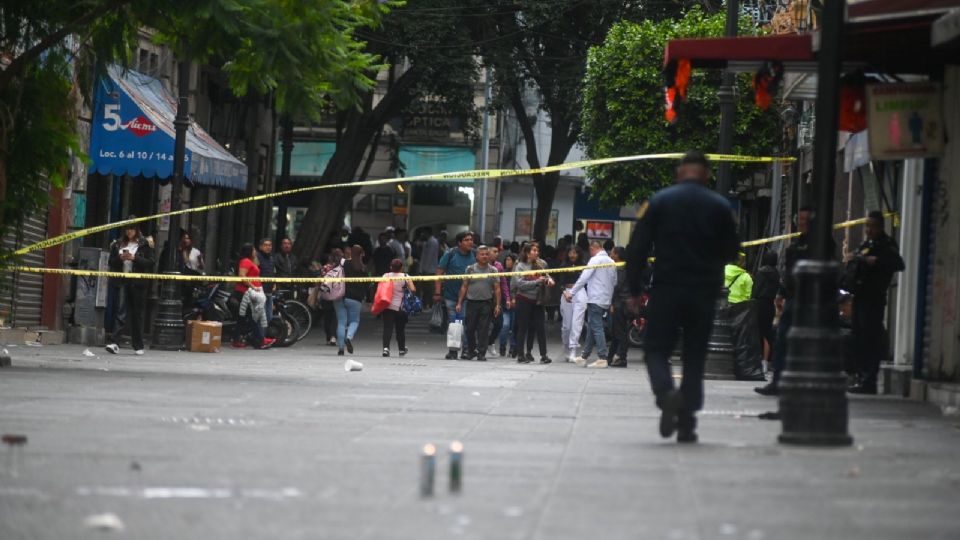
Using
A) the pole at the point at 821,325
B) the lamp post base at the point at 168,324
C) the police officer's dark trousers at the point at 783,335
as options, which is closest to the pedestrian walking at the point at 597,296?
the lamp post base at the point at 168,324

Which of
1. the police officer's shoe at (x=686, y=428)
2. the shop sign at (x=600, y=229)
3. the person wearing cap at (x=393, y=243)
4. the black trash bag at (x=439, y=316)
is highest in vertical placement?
the shop sign at (x=600, y=229)

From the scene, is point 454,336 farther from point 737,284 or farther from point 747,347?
point 747,347

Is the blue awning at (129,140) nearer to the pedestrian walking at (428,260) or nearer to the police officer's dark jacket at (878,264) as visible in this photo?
the police officer's dark jacket at (878,264)

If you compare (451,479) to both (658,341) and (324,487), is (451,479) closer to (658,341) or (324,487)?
(324,487)

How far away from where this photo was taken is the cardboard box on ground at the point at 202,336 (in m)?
24.8

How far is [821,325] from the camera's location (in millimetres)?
10258

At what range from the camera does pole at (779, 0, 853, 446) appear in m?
10.1

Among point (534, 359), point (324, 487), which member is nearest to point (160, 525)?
point (324, 487)

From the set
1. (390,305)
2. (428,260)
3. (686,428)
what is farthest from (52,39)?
(428,260)

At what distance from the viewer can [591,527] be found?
23.0 feet

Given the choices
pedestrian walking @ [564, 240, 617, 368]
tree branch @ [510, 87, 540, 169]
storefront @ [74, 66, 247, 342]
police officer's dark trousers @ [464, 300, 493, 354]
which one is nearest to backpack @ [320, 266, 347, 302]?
police officer's dark trousers @ [464, 300, 493, 354]

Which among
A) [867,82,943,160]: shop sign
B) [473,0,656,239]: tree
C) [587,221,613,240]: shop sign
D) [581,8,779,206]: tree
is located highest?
[473,0,656,239]: tree

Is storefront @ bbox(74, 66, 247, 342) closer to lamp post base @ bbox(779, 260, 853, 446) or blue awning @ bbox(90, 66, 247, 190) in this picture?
blue awning @ bbox(90, 66, 247, 190)

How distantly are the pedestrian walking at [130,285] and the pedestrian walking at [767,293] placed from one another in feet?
27.2
